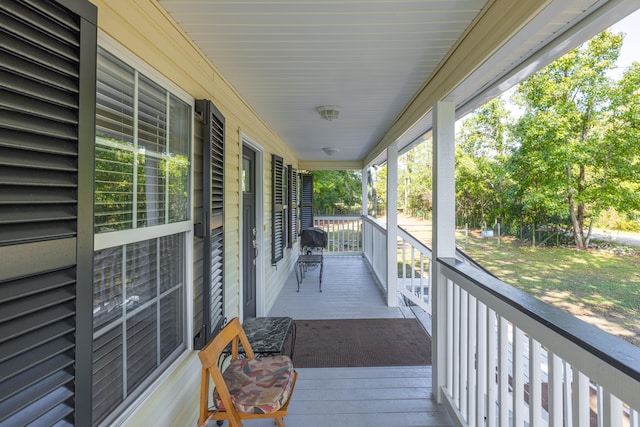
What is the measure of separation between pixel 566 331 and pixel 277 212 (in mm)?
4035

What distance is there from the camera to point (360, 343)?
10.5 feet

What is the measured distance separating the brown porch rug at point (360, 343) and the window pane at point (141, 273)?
1.71 m

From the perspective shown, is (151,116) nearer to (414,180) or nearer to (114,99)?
(114,99)

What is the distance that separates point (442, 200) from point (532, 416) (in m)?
1.39

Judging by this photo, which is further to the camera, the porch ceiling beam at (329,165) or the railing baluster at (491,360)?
the porch ceiling beam at (329,165)

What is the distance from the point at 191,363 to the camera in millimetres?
1916

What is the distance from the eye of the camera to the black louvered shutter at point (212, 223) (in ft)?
6.37

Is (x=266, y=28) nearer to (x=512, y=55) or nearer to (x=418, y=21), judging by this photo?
(x=418, y=21)

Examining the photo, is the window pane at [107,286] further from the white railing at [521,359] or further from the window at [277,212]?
the window at [277,212]

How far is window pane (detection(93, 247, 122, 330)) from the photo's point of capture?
1.14 m

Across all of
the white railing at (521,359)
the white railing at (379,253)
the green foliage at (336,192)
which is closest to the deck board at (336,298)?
the white railing at (379,253)

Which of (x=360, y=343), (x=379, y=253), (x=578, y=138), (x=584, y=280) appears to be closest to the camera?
(x=584, y=280)

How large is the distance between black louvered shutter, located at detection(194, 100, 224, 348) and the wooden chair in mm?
234

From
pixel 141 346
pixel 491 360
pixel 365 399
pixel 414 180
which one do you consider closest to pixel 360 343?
pixel 365 399
